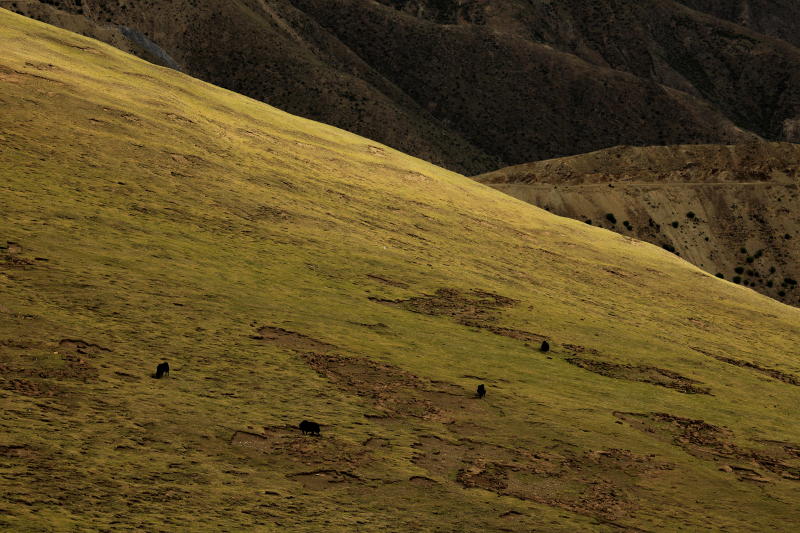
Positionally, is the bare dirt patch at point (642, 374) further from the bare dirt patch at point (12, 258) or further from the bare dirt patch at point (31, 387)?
the bare dirt patch at point (31, 387)

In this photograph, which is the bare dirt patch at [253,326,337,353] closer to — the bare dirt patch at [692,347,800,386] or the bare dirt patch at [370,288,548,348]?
the bare dirt patch at [370,288,548,348]

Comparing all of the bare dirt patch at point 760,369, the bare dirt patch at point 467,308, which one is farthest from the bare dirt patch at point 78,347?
the bare dirt patch at point 760,369

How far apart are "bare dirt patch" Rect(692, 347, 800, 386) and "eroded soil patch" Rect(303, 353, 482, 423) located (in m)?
16.6

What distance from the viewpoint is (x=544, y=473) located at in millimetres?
14188

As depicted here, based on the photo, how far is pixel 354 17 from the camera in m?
198

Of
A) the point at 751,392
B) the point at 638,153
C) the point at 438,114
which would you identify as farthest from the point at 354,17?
the point at 751,392

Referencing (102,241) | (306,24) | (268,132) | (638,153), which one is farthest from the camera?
(306,24)

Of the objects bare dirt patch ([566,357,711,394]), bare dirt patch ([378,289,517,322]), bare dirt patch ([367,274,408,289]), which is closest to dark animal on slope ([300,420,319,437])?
bare dirt patch ([378,289,517,322])

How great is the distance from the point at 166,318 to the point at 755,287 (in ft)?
301

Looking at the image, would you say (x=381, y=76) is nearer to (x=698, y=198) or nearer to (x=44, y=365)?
(x=698, y=198)

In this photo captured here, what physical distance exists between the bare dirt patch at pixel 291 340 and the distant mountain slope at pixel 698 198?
81.9 meters

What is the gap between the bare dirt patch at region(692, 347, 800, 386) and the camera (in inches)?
1205

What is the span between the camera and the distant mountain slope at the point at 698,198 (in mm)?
98812

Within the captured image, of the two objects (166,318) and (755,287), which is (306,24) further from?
(166,318)
